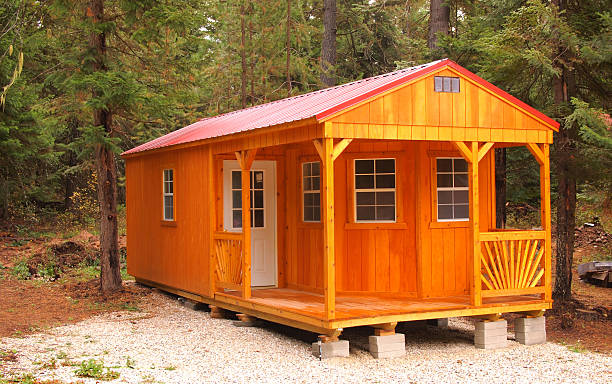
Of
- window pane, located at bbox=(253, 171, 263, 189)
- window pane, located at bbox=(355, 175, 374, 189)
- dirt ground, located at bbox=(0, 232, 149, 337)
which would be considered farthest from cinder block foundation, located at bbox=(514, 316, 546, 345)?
dirt ground, located at bbox=(0, 232, 149, 337)

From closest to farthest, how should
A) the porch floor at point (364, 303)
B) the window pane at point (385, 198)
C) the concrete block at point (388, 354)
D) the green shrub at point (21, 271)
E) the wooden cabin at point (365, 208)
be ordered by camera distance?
1. the concrete block at point (388, 354)
2. the porch floor at point (364, 303)
3. the wooden cabin at point (365, 208)
4. the window pane at point (385, 198)
5. the green shrub at point (21, 271)

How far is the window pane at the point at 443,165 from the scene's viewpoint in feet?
33.4

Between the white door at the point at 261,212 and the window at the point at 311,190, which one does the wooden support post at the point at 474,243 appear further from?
the white door at the point at 261,212

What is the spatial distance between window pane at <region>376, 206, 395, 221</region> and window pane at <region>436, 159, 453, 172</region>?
3.08 ft

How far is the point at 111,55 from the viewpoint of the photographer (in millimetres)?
12812

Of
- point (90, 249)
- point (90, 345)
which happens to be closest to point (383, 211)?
point (90, 345)

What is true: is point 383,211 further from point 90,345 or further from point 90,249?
point 90,249

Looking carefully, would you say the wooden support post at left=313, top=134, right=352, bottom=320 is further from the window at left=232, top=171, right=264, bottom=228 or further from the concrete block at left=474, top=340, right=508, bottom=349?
the window at left=232, top=171, right=264, bottom=228

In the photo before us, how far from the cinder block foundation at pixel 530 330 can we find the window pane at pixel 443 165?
2.39 meters

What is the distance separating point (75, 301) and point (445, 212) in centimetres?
697

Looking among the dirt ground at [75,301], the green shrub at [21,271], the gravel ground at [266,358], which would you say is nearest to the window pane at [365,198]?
the gravel ground at [266,358]

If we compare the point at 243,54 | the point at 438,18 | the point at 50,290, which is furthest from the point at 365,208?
the point at 243,54

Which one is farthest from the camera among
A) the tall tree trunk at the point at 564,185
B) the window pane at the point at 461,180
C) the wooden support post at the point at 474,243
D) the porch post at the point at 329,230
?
the tall tree trunk at the point at 564,185

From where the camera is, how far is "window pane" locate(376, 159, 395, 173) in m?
10.1
